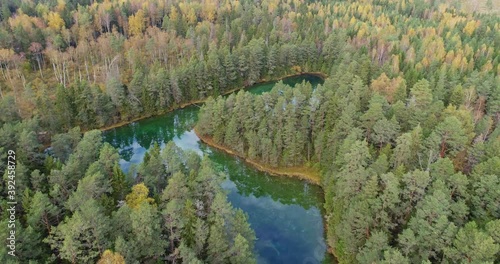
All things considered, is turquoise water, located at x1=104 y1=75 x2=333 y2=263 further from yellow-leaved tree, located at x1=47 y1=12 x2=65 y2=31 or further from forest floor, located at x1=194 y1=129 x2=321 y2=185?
yellow-leaved tree, located at x1=47 y1=12 x2=65 y2=31

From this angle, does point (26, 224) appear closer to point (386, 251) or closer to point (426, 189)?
point (386, 251)

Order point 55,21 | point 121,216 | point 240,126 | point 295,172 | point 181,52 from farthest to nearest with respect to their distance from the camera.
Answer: point 181,52 → point 55,21 → point 240,126 → point 295,172 → point 121,216

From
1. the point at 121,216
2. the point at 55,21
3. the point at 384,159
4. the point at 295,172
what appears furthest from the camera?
the point at 55,21

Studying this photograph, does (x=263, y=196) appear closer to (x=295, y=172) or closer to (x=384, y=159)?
(x=295, y=172)

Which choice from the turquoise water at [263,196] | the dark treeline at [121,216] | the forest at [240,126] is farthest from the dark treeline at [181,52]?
the dark treeline at [121,216]

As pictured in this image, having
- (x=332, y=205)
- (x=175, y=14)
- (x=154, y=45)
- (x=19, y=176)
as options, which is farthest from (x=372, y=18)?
(x=19, y=176)

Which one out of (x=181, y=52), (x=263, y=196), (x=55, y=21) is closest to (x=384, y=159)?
(x=263, y=196)
